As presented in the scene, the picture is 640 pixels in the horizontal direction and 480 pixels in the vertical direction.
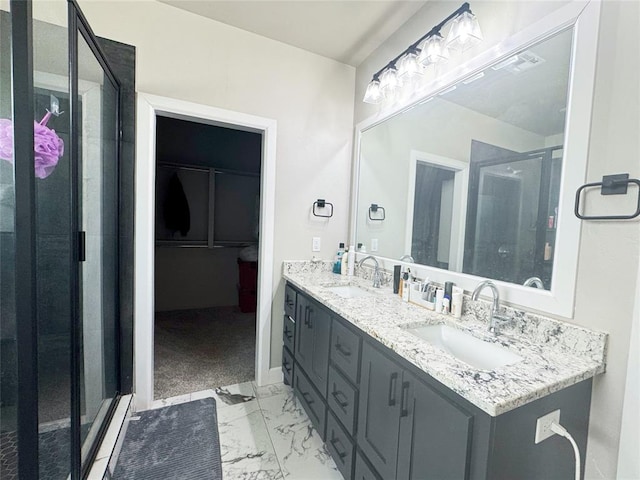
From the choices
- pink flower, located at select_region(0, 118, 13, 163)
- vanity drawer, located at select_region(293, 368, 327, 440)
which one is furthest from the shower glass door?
vanity drawer, located at select_region(293, 368, 327, 440)

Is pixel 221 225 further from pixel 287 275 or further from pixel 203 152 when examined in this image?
pixel 287 275

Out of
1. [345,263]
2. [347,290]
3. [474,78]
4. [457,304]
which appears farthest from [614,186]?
[345,263]

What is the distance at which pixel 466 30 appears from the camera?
1327 millimetres

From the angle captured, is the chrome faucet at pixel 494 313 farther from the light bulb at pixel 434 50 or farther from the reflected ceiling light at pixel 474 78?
the light bulb at pixel 434 50

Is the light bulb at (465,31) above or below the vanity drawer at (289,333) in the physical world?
above

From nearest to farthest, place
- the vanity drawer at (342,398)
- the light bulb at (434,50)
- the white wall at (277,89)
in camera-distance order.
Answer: the vanity drawer at (342,398) → the light bulb at (434,50) → the white wall at (277,89)

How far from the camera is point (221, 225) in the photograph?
390 centimetres

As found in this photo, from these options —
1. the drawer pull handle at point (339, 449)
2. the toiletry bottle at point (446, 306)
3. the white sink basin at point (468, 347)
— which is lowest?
the drawer pull handle at point (339, 449)

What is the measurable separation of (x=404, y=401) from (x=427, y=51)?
5.69 ft

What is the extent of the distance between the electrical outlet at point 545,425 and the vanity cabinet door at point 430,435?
0.25 metres

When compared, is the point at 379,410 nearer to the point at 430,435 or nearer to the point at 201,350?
the point at 430,435

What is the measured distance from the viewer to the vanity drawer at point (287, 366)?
6.64 feet

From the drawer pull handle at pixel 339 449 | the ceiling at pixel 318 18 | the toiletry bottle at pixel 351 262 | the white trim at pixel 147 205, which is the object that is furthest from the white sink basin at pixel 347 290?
the ceiling at pixel 318 18

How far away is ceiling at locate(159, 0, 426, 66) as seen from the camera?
172cm
